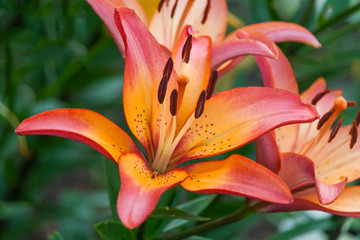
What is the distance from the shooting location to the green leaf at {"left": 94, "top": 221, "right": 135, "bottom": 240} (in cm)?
58

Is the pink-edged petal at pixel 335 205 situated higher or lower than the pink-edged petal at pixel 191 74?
lower

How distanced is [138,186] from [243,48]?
209mm

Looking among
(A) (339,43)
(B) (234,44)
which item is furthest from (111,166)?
(A) (339,43)

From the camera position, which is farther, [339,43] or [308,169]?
[339,43]

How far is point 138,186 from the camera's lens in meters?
0.47

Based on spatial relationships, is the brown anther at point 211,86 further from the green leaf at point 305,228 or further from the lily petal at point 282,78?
the green leaf at point 305,228

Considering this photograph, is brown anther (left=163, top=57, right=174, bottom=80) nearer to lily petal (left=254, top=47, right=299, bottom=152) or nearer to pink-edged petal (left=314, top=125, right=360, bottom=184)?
lily petal (left=254, top=47, right=299, bottom=152)

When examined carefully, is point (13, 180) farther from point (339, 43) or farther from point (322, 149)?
point (339, 43)

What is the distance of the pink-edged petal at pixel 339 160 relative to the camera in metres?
0.62

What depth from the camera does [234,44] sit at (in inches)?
22.7

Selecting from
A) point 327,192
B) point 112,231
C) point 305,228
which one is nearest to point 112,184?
point 112,231

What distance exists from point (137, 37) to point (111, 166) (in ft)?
0.65

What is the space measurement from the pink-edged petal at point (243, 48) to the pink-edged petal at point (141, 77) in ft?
0.21

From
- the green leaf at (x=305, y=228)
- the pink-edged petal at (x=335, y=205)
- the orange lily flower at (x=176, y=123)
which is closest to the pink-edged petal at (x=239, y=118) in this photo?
the orange lily flower at (x=176, y=123)
